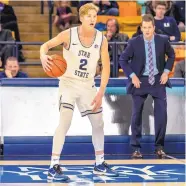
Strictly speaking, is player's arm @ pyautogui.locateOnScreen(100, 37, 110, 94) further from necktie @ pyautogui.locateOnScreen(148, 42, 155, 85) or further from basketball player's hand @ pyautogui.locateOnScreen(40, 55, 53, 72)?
→ necktie @ pyautogui.locateOnScreen(148, 42, 155, 85)

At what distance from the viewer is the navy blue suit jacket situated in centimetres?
925

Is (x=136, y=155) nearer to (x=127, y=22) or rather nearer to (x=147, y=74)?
(x=147, y=74)

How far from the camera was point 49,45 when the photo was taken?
780 cm

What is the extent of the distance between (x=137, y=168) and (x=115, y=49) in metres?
3.43

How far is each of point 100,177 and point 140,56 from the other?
6.94ft

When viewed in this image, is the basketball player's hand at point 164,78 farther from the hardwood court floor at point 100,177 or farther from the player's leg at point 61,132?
the player's leg at point 61,132

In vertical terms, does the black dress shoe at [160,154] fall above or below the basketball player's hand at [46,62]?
below

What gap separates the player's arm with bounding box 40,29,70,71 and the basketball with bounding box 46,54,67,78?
57 millimetres

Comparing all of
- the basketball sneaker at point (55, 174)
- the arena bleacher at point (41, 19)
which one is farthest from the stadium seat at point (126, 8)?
the basketball sneaker at point (55, 174)

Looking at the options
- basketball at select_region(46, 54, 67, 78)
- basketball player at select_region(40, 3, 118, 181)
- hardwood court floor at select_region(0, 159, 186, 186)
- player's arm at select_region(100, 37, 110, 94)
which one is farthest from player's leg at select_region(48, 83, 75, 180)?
player's arm at select_region(100, 37, 110, 94)

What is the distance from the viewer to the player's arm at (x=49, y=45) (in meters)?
7.55

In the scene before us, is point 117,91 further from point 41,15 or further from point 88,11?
point 41,15

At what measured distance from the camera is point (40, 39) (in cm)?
1429

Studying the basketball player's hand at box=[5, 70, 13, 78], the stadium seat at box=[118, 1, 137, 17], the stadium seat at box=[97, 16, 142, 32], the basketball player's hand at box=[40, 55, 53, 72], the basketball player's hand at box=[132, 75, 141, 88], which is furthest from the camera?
the stadium seat at box=[118, 1, 137, 17]
